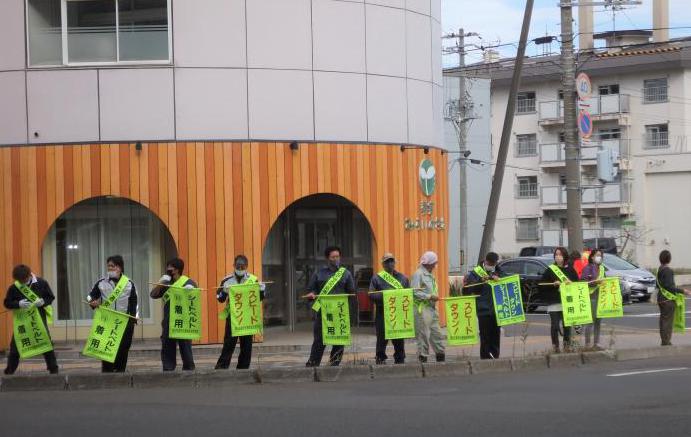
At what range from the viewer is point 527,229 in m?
61.8

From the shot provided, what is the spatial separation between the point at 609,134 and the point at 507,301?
42.2 metres

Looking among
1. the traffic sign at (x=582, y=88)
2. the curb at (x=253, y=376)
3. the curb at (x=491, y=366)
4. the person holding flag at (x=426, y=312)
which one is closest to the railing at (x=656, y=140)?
the traffic sign at (x=582, y=88)

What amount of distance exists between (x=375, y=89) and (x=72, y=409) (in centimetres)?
1111

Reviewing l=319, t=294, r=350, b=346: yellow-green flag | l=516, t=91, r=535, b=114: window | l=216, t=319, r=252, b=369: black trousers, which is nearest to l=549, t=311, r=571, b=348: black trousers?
l=319, t=294, r=350, b=346: yellow-green flag

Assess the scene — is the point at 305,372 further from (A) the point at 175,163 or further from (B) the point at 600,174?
(B) the point at 600,174

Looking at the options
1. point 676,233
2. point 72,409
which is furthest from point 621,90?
point 72,409

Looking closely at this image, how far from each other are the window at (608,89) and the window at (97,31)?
4032 cm

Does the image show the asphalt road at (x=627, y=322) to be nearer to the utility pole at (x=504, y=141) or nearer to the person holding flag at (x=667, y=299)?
the utility pole at (x=504, y=141)

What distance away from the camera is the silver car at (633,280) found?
35.6 metres

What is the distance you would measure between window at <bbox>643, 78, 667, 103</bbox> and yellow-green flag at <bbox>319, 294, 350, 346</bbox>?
42850mm

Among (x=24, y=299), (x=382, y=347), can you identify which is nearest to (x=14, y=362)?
(x=24, y=299)

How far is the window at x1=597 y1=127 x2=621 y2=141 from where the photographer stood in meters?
58.3

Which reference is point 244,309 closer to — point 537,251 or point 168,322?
point 168,322

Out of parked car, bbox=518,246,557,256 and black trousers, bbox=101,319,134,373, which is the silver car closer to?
parked car, bbox=518,246,557,256
